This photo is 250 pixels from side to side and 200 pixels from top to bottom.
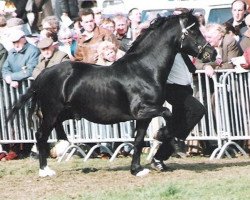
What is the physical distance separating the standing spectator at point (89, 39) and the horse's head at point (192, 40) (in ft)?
9.15

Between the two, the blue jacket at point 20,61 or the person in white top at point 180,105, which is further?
the blue jacket at point 20,61

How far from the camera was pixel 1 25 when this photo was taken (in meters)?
19.8

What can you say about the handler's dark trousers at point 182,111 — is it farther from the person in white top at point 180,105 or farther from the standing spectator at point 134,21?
the standing spectator at point 134,21

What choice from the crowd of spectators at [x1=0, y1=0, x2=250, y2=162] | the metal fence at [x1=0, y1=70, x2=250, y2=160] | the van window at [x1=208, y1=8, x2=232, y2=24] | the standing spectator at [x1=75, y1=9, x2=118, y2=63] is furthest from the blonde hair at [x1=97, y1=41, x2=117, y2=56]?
the van window at [x1=208, y1=8, x2=232, y2=24]

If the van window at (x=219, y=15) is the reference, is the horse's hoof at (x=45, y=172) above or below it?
below

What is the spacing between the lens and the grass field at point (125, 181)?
12.2 metres

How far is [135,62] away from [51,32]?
445 centimetres

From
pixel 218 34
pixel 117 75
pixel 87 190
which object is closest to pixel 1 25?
pixel 218 34

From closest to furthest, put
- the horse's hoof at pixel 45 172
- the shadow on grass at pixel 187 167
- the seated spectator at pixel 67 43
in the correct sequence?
1. the horse's hoof at pixel 45 172
2. the shadow on grass at pixel 187 167
3. the seated spectator at pixel 67 43

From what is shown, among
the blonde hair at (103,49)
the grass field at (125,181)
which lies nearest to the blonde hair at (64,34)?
the blonde hair at (103,49)

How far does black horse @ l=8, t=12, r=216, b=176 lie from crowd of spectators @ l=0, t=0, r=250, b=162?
1636mm

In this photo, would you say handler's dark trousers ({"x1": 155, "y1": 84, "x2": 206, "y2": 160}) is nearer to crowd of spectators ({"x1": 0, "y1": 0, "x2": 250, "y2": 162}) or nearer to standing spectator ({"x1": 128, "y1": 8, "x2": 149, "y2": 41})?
crowd of spectators ({"x1": 0, "y1": 0, "x2": 250, "y2": 162})

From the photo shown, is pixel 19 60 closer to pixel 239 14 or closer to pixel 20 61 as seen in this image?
pixel 20 61

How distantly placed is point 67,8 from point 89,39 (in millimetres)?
6151
